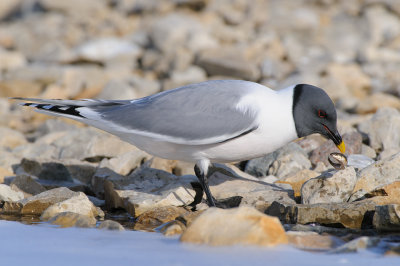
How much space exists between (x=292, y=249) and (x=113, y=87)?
6452 mm

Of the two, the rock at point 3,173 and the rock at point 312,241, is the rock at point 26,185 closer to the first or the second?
the rock at point 3,173

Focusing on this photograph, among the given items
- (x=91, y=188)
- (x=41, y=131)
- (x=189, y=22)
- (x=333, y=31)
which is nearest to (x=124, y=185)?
(x=91, y=188)

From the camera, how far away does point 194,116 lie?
15.9 feet

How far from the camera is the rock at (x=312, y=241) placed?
3.72m

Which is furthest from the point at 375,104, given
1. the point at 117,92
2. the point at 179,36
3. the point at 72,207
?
the point at 72,207

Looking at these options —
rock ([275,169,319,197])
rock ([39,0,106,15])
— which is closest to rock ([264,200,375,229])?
rock ([275,169,319,197])

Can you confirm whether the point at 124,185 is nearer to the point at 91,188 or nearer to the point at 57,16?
the point at 91,188

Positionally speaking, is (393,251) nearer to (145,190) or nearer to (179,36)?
(145,190)

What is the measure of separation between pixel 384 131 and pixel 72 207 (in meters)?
3.65

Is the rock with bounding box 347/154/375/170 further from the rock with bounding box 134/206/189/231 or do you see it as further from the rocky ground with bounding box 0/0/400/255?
the rock with bounding box 134/206/189/231

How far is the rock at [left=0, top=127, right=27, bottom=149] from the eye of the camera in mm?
7383

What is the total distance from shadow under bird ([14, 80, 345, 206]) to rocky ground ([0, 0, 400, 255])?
40cm

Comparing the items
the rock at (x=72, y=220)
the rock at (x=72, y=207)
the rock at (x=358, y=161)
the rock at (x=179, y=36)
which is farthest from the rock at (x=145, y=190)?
the rock at (x=179, y=36)

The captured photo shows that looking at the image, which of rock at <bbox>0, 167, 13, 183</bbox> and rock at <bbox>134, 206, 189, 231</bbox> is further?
rock at <bbox>0, 167, 13, 183</bbox>
